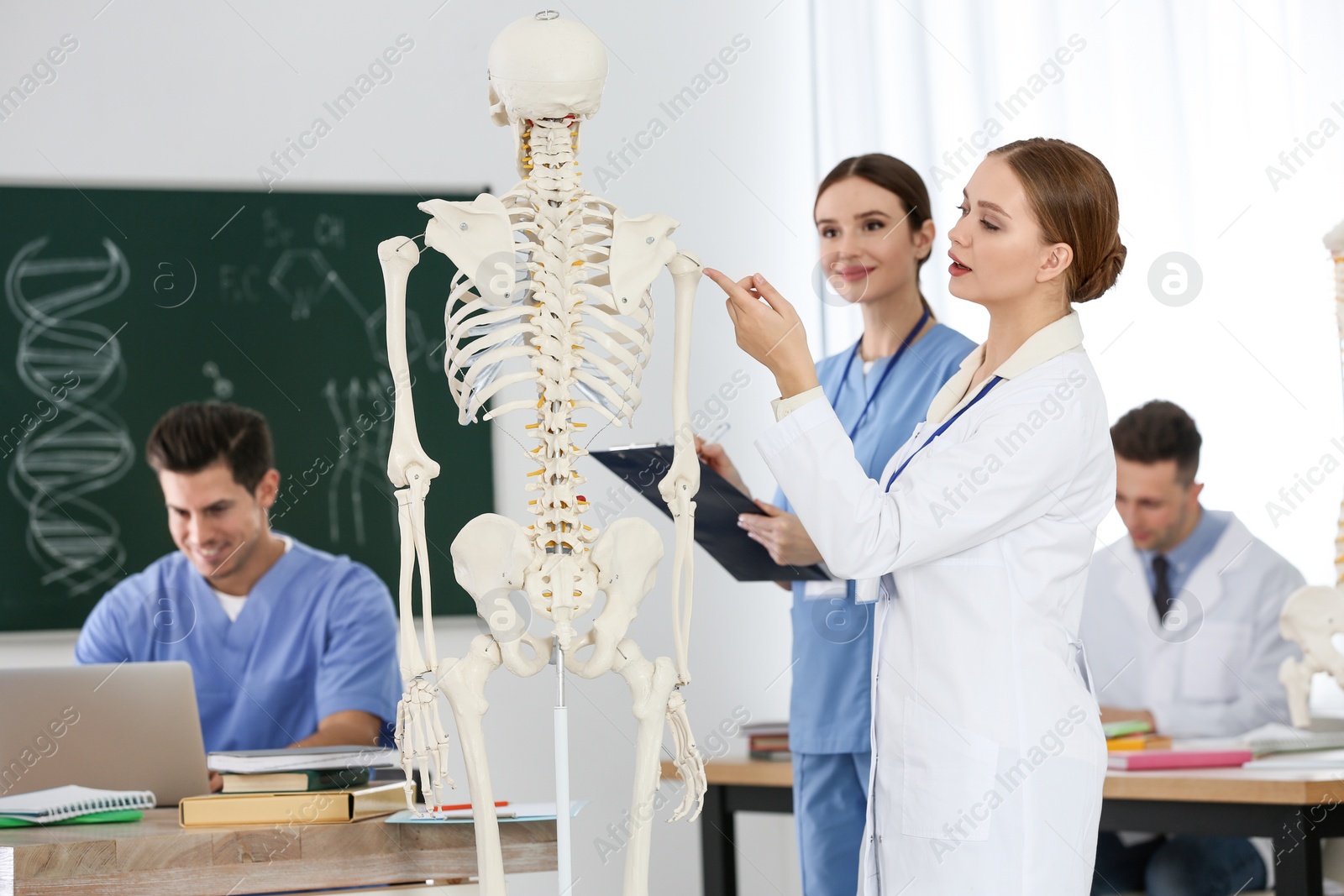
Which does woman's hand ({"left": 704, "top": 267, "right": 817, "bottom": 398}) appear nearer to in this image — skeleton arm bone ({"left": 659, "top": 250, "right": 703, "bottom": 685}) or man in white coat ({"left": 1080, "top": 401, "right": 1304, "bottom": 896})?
skeleton arm bone ({"left": 659, "top": 250, "right": 703, "bottom": 685})

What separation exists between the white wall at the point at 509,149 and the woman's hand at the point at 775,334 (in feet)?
6.68

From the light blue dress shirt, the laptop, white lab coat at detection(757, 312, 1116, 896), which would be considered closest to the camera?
white lab coat at detection(757, 312, 1116, 896)

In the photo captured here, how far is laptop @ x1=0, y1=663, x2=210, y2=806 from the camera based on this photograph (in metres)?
1.87

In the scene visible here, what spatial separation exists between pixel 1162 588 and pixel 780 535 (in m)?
1.88

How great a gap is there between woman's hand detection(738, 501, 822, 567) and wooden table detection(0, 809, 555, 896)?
602 mm

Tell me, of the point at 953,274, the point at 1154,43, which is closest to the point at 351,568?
the point at 953,274

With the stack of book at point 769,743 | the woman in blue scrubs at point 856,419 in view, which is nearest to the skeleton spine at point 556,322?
the woman in blue scrubs at point 856,419

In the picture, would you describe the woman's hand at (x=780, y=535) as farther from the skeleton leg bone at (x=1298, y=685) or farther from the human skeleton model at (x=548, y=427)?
the skeleton leg bone at (x=1298, y=685)

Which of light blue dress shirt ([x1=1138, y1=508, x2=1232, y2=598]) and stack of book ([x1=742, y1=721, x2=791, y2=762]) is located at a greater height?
light blue dress shirt ([x1=1138, y1=508, x2=1232, y2=598])

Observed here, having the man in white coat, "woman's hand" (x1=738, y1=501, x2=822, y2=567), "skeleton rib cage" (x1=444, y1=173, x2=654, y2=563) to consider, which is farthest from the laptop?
the man in white coat

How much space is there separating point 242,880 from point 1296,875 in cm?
172

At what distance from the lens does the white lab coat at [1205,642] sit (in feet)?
10.7

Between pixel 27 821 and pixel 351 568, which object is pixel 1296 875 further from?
pixel 351 568

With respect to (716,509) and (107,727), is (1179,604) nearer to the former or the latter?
(716,509)
